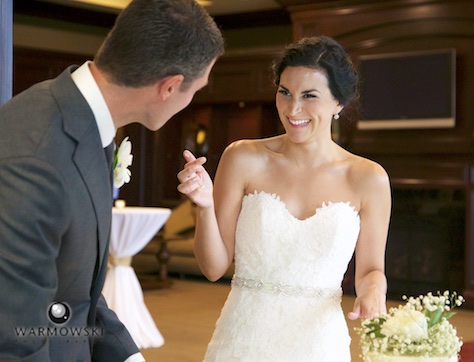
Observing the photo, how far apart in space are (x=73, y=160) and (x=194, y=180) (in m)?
0.86

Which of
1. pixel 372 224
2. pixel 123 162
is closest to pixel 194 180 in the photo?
pixel 123 162

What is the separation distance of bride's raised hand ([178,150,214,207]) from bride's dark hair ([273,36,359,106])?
2.05 ft

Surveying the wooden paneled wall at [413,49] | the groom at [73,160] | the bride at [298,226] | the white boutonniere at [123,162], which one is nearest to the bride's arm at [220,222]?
the bride at [298,226]

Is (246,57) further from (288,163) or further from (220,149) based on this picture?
(288,163)

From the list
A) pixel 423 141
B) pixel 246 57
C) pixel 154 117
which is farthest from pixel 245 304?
pixel 246 57

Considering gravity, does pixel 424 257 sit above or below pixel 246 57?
below

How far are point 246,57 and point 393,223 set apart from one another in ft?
11.4

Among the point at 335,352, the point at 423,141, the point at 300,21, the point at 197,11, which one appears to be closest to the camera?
the point at 197,11

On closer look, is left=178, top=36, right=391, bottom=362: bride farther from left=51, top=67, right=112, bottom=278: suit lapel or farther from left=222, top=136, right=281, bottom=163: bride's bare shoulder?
left=51, top=67, right=112, bottom=278: suit lapel

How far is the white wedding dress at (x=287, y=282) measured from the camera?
271 centimetres

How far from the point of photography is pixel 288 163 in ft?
9.29

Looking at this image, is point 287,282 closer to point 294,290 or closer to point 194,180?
point 294,290

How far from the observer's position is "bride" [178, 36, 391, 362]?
8.80 ft

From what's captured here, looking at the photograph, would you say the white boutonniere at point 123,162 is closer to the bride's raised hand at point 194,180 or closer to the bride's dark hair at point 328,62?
the bride's raised hand at point 194,180
